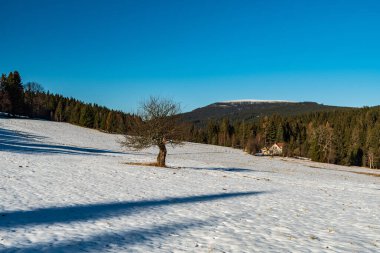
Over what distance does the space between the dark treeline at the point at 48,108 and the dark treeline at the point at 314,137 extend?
35.3m

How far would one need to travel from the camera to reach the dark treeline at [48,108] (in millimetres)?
111312

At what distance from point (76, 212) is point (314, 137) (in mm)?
124456

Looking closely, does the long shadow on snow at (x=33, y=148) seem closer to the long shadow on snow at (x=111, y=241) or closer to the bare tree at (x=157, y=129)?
the bare tree at (x=157, y=129)

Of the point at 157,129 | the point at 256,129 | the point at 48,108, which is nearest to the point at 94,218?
the point at 157,129

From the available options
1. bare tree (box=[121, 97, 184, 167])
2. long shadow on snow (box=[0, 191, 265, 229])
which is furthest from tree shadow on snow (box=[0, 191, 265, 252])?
bare tree (box=[121, 97, 184, 167])

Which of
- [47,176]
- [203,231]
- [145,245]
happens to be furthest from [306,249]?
[47,176]

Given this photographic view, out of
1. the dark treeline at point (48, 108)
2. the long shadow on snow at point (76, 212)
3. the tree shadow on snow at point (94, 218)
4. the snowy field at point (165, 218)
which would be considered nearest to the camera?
the tree shadow on snow at point (94, 218)

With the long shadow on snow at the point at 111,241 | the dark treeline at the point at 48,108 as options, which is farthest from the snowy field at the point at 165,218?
the dark treeline at the point at 48,108

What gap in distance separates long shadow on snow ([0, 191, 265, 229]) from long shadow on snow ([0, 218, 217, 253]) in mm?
2534

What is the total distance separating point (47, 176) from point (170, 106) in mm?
19295

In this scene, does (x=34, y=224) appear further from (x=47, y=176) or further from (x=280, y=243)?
(x=47, y=176)

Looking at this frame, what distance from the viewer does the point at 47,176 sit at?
86.6 ft

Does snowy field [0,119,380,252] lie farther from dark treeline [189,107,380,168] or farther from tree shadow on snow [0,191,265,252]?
dark treeline [189,107,380,168]

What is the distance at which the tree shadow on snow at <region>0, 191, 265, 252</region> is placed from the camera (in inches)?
421
